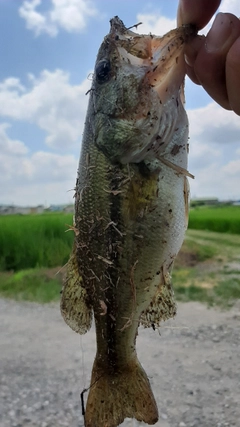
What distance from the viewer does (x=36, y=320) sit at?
671cm

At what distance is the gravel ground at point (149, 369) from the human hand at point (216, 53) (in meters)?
3.41

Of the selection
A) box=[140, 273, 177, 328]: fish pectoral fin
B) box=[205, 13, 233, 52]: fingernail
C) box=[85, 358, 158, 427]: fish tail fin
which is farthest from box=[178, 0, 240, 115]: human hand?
box=[85, 358, 158, 427]: fish tail fin

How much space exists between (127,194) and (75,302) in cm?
38

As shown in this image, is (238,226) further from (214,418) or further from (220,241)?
(214,418)

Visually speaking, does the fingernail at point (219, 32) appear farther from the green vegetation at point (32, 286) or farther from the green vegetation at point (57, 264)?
the green vegetation at point (32, 286)

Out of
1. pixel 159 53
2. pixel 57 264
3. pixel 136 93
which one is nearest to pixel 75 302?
pixel 136 93

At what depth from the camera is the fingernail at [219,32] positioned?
102cm

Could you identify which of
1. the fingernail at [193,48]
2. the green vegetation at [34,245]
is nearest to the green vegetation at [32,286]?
the green vegetation at [34,245]

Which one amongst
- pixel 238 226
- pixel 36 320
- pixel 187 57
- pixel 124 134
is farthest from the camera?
pixel 238 226

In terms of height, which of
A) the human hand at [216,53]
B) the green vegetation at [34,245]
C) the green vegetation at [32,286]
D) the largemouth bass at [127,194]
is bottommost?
the green vegetation at [32,286]

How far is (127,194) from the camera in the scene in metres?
1.22

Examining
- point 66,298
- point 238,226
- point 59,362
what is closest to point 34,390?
point 59,362

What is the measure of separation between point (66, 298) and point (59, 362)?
164 inches

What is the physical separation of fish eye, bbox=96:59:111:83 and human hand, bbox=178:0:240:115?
25 centimetres
